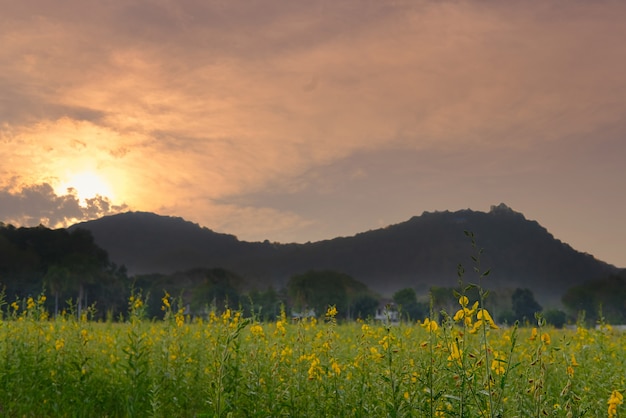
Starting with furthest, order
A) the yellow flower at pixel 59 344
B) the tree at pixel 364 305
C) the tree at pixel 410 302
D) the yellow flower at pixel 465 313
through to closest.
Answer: the tree at pixel 410 302
the tree at pixel 364 305
the yellow flower at pixel 59 344
the yellow flower at pixel 465 313

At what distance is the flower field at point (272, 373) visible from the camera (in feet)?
22.1

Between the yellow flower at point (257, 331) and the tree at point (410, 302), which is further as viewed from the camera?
the tree at point (410, 302)

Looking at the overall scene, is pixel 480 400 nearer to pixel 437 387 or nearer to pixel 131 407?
pixel 437 387

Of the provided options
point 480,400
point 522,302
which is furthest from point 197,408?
point 522,302

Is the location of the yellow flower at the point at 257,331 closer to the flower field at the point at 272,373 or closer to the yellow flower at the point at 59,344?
the flower field at the point at 272,373

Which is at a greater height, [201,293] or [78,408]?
[201,293]

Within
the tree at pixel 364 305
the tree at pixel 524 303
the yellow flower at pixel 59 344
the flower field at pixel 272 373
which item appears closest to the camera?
the flower field at pixel 272 373

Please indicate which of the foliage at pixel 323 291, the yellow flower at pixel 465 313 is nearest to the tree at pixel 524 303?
the foliage at pixel 323 291

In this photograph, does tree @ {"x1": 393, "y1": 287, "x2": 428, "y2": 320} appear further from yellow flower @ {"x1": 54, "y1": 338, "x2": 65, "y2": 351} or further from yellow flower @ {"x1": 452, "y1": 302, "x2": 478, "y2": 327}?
yellow flower @ {"x1": 452, "y1": 302, "x2": 478, "y2": 327}

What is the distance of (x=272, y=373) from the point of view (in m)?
8.60

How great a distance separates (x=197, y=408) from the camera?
10594 millimetres

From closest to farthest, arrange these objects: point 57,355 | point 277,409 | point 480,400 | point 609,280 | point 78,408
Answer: point 480,400 → point 277,409 → point 78,408 → point 57,355 → point 609,280

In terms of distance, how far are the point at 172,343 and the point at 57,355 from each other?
2267 mm

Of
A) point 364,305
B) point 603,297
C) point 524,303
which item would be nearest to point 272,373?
point 364,305
